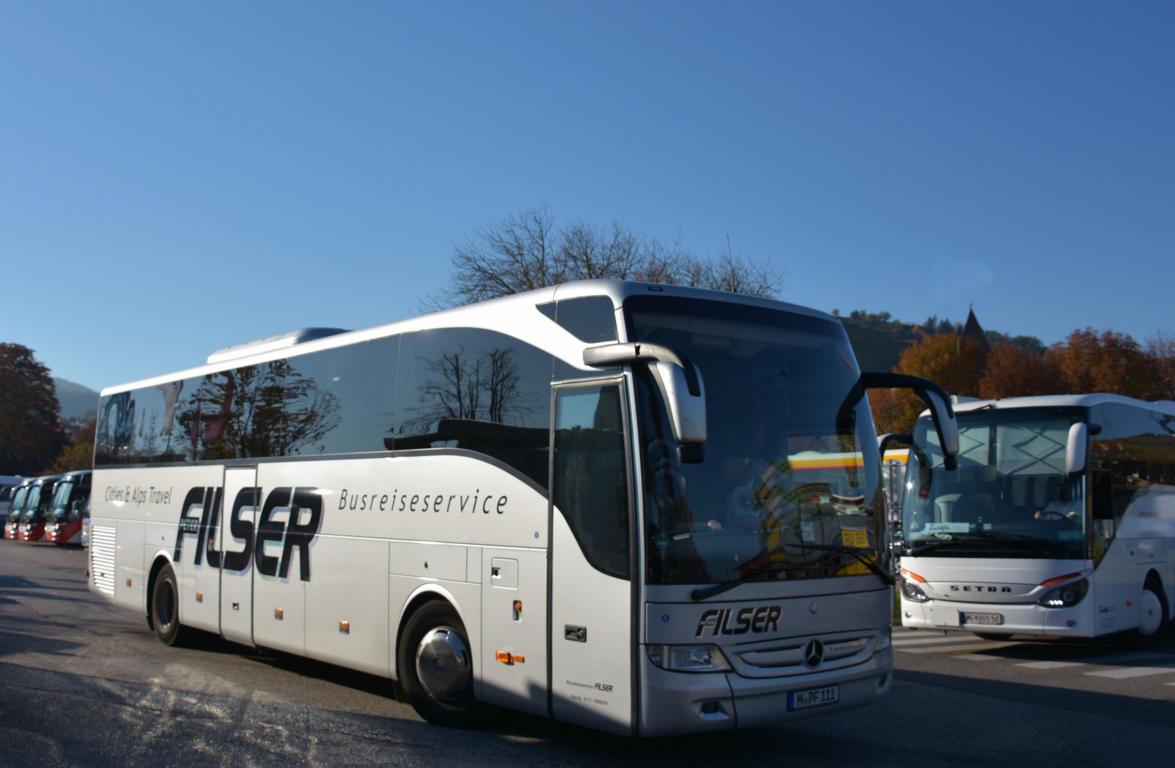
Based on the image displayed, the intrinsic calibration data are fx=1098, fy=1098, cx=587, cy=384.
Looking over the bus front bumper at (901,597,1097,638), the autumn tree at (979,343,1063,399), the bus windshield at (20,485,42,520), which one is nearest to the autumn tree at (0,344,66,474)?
the bus windshield at (20,485,42,520)

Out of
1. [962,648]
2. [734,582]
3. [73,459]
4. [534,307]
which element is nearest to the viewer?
[734,582]

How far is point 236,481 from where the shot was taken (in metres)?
12.5

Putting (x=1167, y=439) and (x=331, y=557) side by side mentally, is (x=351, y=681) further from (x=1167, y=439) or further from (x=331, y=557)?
(x=1167, y=439)

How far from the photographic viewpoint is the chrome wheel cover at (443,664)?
28.7 feet

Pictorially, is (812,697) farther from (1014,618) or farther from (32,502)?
(32,502)

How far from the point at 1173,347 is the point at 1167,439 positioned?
76495 millimetres

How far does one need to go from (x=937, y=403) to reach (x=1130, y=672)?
6294 mm

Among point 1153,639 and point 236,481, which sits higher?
point 236,481

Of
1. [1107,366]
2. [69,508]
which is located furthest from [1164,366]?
[69,508]

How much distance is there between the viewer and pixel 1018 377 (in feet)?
280

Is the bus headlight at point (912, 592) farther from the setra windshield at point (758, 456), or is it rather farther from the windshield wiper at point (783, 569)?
the setra windshield at point (758, 456)

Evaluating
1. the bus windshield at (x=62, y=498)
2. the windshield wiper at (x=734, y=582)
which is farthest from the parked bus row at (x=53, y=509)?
the windshield wiper at (x=734, y=582)

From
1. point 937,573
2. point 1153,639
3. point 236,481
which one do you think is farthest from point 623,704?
point 1153,639

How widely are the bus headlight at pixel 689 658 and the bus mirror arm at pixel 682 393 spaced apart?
1.22 meters
